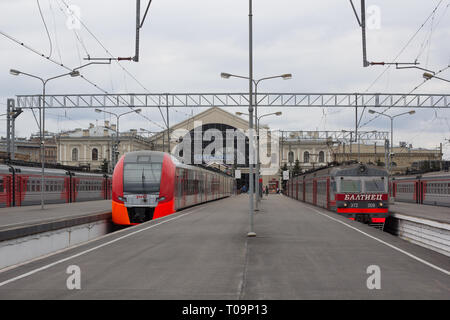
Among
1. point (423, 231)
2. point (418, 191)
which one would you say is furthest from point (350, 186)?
point (418, 191)

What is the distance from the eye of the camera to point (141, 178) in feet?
75.6

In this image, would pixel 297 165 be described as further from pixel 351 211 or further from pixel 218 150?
pixel 351 211

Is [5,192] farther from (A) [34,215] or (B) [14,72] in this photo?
(A) [34,215]

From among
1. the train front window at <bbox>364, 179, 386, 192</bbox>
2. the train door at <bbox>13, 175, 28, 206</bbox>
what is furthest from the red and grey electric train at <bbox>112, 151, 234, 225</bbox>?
the train door at <bbox>13, 175, 28, 206</bbox>

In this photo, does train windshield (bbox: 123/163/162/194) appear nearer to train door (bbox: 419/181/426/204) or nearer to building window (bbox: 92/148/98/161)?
train door (bbox: 419/181/426/204)

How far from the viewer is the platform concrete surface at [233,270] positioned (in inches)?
318

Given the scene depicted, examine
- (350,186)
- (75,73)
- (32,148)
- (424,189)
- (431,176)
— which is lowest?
(424,189)

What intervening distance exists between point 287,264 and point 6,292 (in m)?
5.49

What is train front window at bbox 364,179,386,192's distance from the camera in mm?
25359

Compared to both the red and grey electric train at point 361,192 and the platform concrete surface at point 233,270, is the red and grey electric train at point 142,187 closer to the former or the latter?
the platform concrete surface at point 233,270

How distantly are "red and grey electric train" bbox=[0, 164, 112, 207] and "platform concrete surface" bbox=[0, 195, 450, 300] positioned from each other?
19.4 metres

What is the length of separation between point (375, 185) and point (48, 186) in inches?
965
